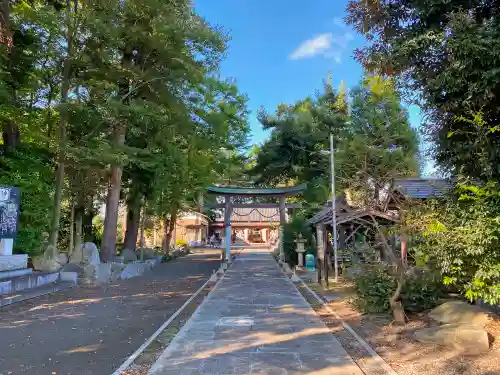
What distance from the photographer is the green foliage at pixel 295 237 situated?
21.9 m

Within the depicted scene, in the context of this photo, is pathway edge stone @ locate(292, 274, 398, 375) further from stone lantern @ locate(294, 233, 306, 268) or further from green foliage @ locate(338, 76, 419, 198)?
stone lantern @ locate(294, 233, 306, 268)

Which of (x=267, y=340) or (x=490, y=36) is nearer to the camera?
A: (x=490, y=36)

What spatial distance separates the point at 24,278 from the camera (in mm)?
11438

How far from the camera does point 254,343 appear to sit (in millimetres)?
6148

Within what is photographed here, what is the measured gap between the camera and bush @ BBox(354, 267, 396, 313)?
7.99 m

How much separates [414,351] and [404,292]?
7.45 ft

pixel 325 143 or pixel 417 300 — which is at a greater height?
pixel 325 143

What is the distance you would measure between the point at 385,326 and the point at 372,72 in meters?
4.66

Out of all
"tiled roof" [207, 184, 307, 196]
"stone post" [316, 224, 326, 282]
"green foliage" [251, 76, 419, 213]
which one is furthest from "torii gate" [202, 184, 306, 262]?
"stone post" [316, 224, 326, 282]

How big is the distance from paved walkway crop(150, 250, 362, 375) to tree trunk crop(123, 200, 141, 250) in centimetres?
1336

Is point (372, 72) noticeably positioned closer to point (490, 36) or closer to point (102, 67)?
point (490, 36)

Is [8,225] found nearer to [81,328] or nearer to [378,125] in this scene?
[81,328]

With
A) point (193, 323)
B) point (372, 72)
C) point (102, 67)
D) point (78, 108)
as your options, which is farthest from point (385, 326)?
point (102, 67)

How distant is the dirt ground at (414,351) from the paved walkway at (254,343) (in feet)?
1.88
